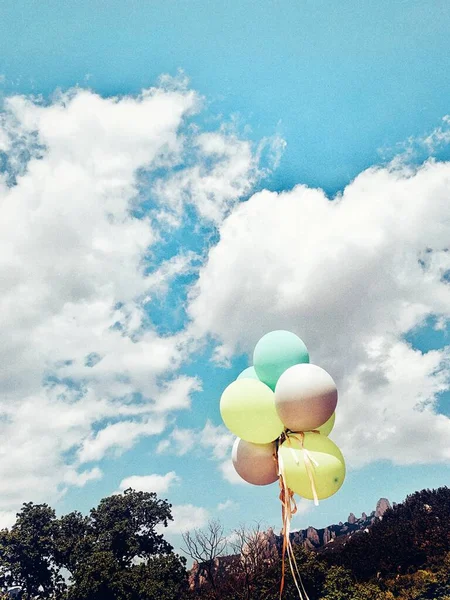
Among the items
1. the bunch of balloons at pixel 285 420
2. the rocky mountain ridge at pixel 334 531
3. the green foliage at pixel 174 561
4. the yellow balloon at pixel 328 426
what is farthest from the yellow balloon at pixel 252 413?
the rocky mountain ridge at pixel 334 531

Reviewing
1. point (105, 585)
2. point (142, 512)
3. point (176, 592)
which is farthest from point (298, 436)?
point (142, 512)

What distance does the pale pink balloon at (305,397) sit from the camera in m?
4.75

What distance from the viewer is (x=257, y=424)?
5008 millimetres

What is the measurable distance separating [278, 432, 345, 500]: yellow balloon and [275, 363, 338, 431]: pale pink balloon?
164mm

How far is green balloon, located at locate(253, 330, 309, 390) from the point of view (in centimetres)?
524

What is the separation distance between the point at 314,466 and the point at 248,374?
48.4 inches

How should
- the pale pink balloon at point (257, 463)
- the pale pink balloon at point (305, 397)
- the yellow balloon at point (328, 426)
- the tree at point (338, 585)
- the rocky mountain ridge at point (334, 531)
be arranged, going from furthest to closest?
1. the rocky mountain ridge at point (334, 531)
2. the tree at point (338, 585)
3. the yellow balloon at point (328, 426)
4. the pale pink balloon at point (257, 463)
5. the pale pink balloon at point (305, 397)

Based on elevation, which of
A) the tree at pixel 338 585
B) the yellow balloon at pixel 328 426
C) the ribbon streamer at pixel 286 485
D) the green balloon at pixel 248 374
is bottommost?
the tree at pixel 338 585

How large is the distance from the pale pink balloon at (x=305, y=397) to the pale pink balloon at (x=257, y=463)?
17.2 inches

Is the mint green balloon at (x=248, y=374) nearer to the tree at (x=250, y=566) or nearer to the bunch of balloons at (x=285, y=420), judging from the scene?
the bunch of balloons at (x=285, y=420)

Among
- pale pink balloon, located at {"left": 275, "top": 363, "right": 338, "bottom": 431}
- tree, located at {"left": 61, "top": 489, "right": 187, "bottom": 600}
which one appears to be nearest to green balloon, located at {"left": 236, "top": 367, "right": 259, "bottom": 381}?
pale pink balloon, located at {"left": 275, "top": 363, "right": 338, "bottom": 431}

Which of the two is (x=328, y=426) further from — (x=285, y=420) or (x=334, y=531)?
(x=334, y=531)

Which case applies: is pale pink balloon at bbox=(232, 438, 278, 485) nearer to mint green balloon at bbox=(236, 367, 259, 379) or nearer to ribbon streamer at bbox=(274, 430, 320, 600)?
ribbon streamer at bbox=(274, 430, 320, 600)

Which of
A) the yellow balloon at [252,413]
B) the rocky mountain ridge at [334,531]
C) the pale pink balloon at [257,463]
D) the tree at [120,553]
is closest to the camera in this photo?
the yellow balloon at [252,413]
